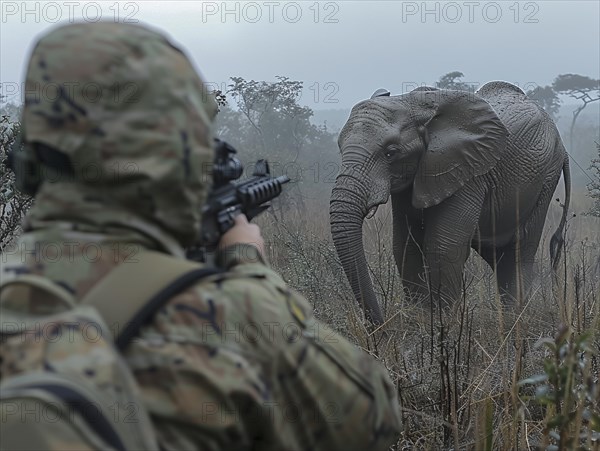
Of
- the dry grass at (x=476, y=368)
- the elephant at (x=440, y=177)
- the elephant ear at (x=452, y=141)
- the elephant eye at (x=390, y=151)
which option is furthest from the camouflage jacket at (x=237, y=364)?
the elephant ear at (x=452, y=141)

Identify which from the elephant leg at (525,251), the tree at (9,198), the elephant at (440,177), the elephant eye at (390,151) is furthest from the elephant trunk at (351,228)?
the elephant leg at (525,251)

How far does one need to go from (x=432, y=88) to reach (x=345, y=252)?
130cm

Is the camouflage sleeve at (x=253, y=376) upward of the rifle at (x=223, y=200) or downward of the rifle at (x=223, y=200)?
downward

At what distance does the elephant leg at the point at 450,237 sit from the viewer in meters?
4.93

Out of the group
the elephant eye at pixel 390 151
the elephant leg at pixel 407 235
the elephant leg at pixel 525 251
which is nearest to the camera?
the elephant eye at pixel 390 151

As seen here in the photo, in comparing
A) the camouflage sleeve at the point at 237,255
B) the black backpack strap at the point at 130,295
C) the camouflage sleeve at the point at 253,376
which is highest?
the black backpack strap at the point at 130,295

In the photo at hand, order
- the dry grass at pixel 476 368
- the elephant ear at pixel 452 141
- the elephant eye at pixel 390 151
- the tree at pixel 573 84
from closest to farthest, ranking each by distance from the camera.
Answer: the dry grass at pixel 476 368 → the elephant eye at pixel 390 151 → the elephant ear at pixel 452 141 → the tree at pixel 573 84

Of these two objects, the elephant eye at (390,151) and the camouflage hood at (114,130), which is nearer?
the camouflage hood at (114,130)

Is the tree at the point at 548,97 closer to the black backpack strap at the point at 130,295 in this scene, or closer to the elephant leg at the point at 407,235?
the elephant leg at the point at 407,235

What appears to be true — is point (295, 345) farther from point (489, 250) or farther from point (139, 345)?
point (489, 250)

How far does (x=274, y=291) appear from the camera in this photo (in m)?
1.14

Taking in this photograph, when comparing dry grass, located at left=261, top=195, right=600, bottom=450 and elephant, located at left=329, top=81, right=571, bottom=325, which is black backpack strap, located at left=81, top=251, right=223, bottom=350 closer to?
dry grass, located at left=261, top=195, right=600, bottom=450

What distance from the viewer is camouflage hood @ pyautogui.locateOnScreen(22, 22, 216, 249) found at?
1062 mm

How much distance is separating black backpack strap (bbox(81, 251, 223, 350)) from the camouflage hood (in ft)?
0.27
